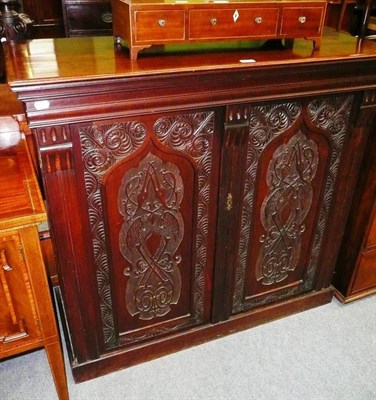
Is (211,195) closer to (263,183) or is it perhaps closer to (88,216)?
(263,183)

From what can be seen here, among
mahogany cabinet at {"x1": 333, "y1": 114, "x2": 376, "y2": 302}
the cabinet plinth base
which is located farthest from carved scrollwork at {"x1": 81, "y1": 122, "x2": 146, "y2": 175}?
mahogany cabinet at {"x1": 333, "y1": 114, "x2": 376, "y2": 302}

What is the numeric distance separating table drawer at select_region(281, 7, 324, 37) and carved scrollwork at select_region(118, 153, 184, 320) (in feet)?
1.60

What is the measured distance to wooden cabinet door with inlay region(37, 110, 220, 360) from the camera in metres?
1.04

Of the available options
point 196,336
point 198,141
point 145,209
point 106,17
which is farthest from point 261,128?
point 106,17

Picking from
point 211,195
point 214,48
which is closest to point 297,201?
point 211,195

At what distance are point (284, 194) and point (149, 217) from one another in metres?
0.47

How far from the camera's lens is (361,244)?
1566 mm

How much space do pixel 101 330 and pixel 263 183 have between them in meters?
0.70

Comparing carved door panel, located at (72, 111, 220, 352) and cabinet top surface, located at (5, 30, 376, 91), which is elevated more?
cabinet top surface, located at (5, 30, 376, 91)

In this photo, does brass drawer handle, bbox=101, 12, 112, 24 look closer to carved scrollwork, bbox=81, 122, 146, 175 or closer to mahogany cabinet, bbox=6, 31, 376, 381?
mahogany cabinet, bbox=6, 31, 376, 381

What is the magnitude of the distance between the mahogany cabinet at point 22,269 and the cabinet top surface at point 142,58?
285mm

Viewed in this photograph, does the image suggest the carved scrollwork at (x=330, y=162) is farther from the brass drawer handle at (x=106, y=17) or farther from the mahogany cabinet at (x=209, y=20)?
the brass drawer handle at (x=106, y=17)

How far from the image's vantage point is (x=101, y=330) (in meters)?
1.32

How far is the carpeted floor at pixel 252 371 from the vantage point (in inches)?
53.9
